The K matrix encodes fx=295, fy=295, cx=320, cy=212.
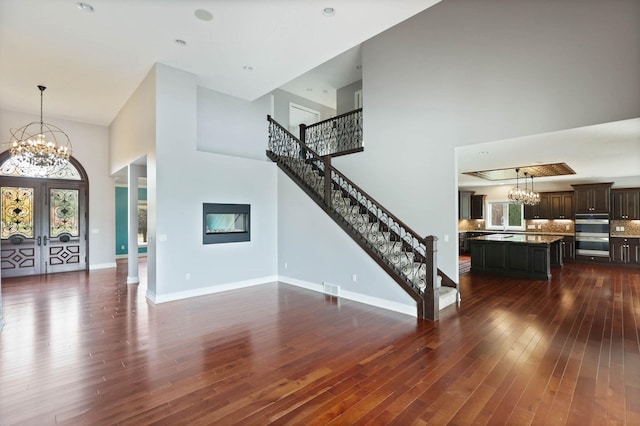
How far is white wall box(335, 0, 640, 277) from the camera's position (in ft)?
13.1

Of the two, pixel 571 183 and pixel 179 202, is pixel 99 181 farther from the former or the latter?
pixel 571 183

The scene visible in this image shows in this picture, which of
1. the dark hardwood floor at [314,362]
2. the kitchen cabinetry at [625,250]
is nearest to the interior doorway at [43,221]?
the dark hardwood floor at [314,362]

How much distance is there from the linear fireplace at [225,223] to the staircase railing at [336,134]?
2.67 metres

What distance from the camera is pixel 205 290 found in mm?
6066

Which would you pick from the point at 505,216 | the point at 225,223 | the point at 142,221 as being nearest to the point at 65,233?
the point at 142,221

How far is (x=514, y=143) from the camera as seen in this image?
500 centimetres

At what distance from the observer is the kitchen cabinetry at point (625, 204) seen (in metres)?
9.36

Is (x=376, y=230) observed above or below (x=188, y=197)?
below

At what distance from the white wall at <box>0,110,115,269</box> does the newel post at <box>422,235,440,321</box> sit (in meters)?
9.54

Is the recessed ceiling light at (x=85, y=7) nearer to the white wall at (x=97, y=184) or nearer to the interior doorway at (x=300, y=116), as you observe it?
the white wall at (x=97, y=184)

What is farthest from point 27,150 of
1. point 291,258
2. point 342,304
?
point 342,304

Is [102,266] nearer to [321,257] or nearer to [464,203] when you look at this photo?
[321,257]

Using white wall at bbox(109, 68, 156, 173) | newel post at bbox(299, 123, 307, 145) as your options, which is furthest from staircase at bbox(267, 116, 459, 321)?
white wall at bbox(109, 68, 156, 173)

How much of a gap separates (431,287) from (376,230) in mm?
1898
